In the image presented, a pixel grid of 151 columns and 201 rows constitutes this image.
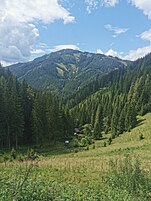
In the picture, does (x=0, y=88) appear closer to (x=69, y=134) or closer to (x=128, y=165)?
(x=69, y=134)

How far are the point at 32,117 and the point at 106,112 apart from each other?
57324 millimetres

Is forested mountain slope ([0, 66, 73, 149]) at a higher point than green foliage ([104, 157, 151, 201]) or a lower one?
higher

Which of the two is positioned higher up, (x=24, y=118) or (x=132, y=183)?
(x=24, y=118)

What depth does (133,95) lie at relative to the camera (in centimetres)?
12181

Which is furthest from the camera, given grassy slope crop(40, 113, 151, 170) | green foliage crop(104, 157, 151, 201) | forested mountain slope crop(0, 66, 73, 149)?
forested mountain slope crop(0, 66, 73, 149)

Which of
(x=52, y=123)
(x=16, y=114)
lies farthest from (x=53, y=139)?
(x=16, y=114)

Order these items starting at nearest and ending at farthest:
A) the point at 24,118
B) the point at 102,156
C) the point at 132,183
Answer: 1. the point at 132,183
2. the point at 102,156
3. the point at 24,118

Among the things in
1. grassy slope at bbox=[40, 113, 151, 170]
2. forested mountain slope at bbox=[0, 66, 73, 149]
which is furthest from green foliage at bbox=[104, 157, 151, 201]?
forested mountain slope at bbox=[0, 66, 73, 149]

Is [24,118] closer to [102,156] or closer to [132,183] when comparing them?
[102,156]

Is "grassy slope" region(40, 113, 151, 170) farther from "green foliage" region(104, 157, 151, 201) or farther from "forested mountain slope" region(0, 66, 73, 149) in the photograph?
"forested mountain slope" region(0, 66, 73, 149)

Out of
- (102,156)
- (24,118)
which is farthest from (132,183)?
(24,118)

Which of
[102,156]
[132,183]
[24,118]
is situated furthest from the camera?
[24,118]

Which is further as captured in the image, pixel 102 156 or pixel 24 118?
pixel 24 118

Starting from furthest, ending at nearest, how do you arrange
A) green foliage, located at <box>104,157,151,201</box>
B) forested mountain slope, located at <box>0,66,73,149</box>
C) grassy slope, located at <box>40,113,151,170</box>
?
forested mountain slope, located at <box>0,66,73,149</box> → grassy slope, located at <box>40,113,151,170</box> → green foliage, located at <box>104,157,151,201</box>
